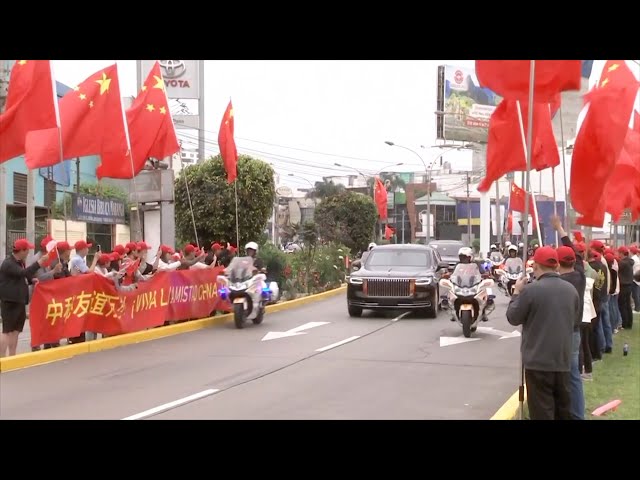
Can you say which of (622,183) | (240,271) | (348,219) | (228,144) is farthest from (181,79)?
(622,183)

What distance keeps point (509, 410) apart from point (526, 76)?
139 inches

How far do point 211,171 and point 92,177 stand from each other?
17.5 metres

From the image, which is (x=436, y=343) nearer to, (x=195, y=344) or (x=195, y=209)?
(x=195, y=344)

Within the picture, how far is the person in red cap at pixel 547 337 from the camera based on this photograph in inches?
260

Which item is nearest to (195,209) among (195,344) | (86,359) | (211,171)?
(211,171)

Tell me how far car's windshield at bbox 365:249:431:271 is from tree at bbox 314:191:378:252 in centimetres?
1869

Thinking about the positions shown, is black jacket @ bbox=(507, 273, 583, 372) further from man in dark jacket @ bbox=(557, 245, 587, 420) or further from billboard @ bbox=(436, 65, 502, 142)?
billboard @ bbox=(436, 65, 502, 142)

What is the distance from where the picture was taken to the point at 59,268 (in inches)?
497

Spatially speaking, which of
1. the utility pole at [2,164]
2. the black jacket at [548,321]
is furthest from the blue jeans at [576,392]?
the utility pole at [2,164]

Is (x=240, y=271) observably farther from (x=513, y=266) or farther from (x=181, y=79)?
(x=181, y=79)

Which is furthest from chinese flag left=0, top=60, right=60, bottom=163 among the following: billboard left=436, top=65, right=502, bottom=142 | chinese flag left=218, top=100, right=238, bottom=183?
billboard left=436, top=65, right=502, bottom=142

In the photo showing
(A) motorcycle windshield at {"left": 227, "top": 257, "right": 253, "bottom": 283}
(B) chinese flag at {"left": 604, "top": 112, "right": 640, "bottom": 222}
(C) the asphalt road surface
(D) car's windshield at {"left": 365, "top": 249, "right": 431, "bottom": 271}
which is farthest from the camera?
(D) car's windshield at {"left": 365, "top": 249, "right": 431, "bottom": 271}

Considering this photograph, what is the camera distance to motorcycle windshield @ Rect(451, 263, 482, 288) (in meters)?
15.8
